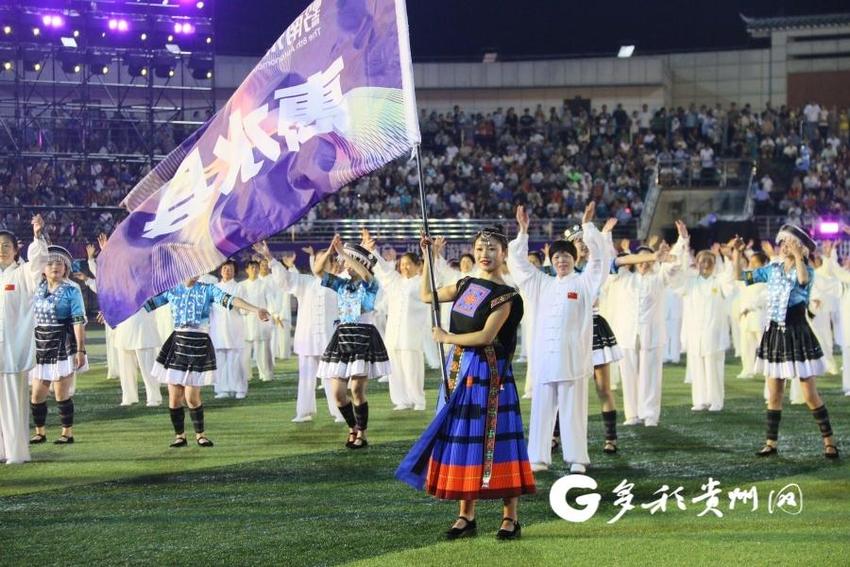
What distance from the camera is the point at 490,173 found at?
3772cm

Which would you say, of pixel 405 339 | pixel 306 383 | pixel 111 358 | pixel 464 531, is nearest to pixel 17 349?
pixel 306 383

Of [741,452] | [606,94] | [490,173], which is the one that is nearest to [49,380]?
[741,452]

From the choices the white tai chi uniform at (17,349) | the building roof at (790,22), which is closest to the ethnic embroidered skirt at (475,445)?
the white tai chi uniform at (17,349)

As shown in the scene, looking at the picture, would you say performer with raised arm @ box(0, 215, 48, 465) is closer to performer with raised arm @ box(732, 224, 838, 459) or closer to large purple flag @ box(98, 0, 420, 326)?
large purple flag @ box(98, 0, 420, 326)

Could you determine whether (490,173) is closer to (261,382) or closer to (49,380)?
(261,382)

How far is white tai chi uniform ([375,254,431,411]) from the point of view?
626 inches

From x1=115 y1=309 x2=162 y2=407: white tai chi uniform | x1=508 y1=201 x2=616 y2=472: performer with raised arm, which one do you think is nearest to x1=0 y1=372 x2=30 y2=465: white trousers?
x1=508 y1=201 x2=616 y2=472: performer with raised arm

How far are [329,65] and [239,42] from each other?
121 ft

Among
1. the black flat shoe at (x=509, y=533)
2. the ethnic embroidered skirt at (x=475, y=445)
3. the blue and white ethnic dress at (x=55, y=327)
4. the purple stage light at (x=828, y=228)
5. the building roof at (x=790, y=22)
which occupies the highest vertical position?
the building roof at (x=790, y=22)

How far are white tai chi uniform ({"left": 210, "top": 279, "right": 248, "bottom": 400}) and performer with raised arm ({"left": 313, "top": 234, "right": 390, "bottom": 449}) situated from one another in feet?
17.3

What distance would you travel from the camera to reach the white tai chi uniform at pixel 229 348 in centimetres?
1739

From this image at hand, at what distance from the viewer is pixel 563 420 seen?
1049 cm

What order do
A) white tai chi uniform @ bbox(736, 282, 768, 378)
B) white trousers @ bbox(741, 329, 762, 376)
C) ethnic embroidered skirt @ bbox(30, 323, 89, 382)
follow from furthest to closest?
1. white trousers @ bbox(741, 329, 762, 376)
2. white tai chi uniform @ bbox(736, 282, 768, 378)
3. ethnic embroidered skirt @ bbox(30, 323, 89, 382)

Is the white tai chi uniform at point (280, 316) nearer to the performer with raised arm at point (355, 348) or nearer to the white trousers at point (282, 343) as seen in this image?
the white trousers at point (282, 343)
